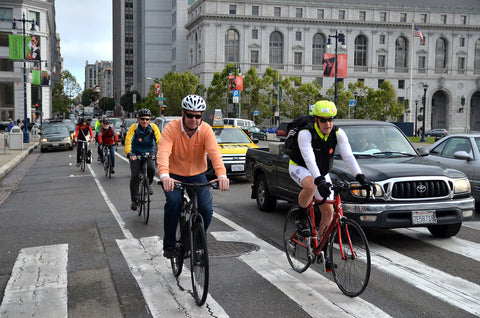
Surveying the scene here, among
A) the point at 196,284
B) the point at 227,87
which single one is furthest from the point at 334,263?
the point at 227,87

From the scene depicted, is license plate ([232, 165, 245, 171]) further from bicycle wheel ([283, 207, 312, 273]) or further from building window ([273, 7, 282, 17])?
building window ([273, 7, 282, 17])

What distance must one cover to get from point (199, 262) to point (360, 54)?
326 ft

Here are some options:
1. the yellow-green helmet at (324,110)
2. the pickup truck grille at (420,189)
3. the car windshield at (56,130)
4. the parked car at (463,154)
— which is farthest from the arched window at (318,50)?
the yellow-green helmet at (324,110)

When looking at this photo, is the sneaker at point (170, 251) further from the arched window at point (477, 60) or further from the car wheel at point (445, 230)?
the arched window at point (477, 60)

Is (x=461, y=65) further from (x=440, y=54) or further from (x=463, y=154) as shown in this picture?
(x=463, y=154)

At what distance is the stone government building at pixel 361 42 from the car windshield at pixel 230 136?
3048 inches

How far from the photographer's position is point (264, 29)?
94.9 metres

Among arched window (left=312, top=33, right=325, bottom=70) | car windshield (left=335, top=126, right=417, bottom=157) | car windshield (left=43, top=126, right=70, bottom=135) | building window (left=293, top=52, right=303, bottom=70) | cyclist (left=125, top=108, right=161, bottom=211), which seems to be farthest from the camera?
arched window (left=312, top=33, right=325, bottom=70)

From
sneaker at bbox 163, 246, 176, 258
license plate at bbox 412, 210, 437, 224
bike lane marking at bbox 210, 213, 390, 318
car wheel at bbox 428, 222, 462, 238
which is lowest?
bike lane marking at bbox 210, 213, 390, 318

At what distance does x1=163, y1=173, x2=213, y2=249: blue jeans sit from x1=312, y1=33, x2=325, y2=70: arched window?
9451 cm

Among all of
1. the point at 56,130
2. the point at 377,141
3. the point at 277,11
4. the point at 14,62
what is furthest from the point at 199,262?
the point at 277,11

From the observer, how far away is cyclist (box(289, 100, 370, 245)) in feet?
19.1

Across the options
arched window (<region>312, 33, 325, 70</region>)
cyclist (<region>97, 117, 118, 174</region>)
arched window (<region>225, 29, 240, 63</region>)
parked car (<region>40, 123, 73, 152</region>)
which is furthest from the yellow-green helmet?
arched window (<region>312, 33, 325, 70</region>)

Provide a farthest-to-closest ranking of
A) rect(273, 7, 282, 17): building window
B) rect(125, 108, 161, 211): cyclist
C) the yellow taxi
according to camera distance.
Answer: rect(273, 7, 282, 17): building window, the yellow taxi, rect(125, 108, 161, 211): cyclist
